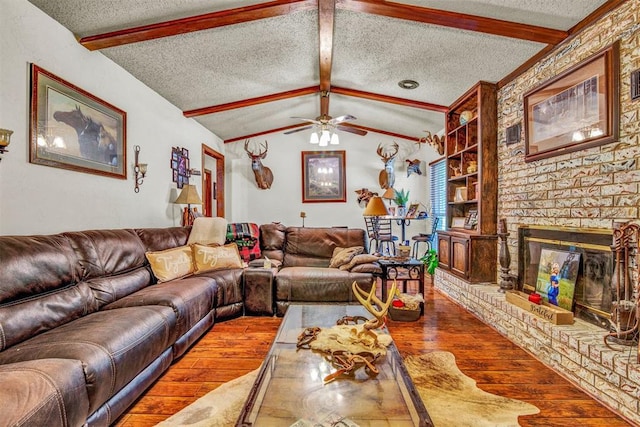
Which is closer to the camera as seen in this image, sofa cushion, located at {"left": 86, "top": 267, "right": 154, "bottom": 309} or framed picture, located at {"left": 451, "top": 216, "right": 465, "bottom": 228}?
sofa cushion, located at {"left": 86, "top": 267, "right": 154, "bottom": 309}

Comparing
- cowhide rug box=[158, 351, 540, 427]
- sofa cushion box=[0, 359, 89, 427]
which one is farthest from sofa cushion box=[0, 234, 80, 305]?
cowhide rug box=[158, 351, 540, 427]

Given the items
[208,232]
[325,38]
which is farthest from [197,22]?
[208,232]

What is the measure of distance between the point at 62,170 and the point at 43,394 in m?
1.95

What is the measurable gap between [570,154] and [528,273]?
1204 mm

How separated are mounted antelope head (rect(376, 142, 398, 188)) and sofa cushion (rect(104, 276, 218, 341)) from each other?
15.3ft

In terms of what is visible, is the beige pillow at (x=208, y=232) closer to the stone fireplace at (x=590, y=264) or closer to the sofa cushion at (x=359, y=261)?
the sofa cushion at (x=359, y=261)

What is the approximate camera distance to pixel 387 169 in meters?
6.86

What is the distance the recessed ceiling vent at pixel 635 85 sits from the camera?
210cm

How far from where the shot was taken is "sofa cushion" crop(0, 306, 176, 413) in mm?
1533

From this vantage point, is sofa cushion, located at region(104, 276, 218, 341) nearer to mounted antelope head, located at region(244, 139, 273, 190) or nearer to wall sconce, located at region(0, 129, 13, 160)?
wall sconce, located at region(0, 129, 13, 160)

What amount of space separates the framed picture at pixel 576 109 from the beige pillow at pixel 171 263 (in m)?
3.57

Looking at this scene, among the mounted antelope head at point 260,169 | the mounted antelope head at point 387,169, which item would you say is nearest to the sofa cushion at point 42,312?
the mounted antelope head at point 260,169

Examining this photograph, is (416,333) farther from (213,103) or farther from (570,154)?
(213,103)

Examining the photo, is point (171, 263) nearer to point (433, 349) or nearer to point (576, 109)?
point (433, 349)
